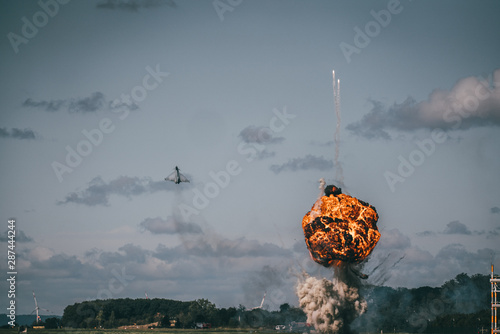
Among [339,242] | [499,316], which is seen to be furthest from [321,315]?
[499,316]

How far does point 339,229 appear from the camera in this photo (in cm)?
12319

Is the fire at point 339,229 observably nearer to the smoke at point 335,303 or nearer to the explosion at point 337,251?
the explosion at point 337,251

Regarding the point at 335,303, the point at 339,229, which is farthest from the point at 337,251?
the point at 335,303

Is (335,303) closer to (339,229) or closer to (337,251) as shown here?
(337,251)

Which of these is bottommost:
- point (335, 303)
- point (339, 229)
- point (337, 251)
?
point (335, 303)

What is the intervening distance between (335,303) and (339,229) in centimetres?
1532

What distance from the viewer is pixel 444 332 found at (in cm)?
19588

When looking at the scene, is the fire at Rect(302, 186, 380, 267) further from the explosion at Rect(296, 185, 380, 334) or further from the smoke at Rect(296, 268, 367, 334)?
the smoke at Rect(296, 268, 367, 334)

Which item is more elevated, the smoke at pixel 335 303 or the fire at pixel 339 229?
the fire at pixel 339 229

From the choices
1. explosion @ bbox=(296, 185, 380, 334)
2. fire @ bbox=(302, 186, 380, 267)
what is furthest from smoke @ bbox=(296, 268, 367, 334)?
fire @ bbox=(302, 186, 380, 267)

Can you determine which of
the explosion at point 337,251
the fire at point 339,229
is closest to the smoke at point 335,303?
the explosion at point 337,251

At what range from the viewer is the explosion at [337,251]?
12325 centimetres

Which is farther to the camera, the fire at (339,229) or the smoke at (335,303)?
the smoke at (335,303)

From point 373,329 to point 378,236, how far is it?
79856 mm
